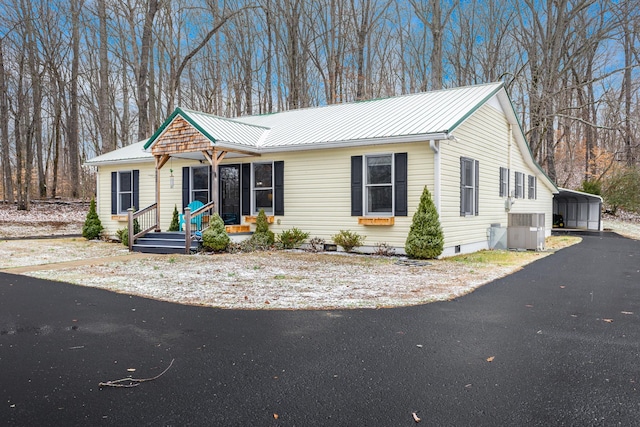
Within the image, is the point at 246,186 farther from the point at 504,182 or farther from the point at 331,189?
the point at 504,182

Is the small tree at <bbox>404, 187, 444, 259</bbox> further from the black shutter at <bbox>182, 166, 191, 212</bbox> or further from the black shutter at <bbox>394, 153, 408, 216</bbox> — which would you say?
the black shutter at <bbox>182, 166, 191, 212</bbox>

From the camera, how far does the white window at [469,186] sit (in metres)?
12.1

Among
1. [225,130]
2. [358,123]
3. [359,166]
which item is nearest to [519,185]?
[358,123]

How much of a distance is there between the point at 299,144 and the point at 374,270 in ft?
15.4

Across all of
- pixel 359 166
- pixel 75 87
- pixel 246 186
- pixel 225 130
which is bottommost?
pixel 246 186

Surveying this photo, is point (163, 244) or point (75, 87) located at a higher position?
point (75, 87)

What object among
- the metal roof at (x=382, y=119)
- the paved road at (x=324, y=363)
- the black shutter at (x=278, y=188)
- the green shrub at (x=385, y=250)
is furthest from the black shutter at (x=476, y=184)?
the paved road at (x=324, y=363)

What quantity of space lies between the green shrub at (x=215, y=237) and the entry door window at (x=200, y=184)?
2672 mm

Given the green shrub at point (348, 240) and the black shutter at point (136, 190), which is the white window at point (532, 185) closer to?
the green shrub at point (348, 240)

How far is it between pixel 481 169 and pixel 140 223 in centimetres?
1078

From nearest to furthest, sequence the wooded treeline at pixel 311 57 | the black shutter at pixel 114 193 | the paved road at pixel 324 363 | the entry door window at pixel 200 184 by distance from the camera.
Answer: the paved road at pixel 324 363 → the entry door window at pixel 200 184 → the black shutter at pixel 114 193 → the wooded treeline at pixel 311 57

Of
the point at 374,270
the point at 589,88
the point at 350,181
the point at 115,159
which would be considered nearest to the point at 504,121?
the point at 350,181

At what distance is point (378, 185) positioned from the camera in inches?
461

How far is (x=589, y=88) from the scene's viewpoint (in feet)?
104
